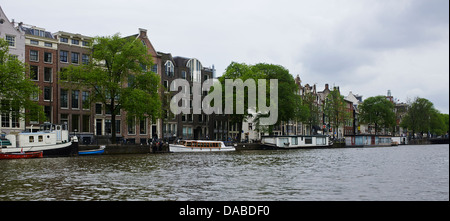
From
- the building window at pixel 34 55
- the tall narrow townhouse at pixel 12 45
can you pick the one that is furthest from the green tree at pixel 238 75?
the tall narrow townhouse at pixel 12 45

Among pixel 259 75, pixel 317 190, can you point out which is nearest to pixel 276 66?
pixel 259 75

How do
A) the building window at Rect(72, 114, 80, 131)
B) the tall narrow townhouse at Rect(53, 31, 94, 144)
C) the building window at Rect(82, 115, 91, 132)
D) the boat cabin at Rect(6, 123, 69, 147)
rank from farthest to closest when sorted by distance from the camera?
the building window at Rect(82, 115, 91, 132), the building window at Rect(72, 114, 80, 131), the tall narrow townhouse at Rect(53, 31, 94, 144), the boat cabin at Rect(6, 123, 69, 147)

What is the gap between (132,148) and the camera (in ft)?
193

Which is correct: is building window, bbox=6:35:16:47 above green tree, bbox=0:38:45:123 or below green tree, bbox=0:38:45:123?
above

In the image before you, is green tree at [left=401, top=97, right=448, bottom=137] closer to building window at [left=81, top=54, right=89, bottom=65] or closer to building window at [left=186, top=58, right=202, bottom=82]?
building window at [left=186, top=58, right=202, bottom=82]

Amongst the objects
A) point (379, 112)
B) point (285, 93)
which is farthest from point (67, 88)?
point (379, 112)

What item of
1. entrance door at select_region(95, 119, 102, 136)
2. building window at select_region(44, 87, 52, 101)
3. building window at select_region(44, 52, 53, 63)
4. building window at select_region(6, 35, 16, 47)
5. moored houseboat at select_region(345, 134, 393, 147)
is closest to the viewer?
building window at select_region(6, 35, 16, 47)

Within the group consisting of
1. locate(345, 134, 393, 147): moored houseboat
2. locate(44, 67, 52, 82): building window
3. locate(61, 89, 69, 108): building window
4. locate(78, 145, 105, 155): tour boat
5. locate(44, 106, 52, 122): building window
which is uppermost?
locate(44, 67, 52, 82): building window

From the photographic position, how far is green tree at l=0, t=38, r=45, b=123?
162 feet

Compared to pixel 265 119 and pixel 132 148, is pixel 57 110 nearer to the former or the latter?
pixel 132 148

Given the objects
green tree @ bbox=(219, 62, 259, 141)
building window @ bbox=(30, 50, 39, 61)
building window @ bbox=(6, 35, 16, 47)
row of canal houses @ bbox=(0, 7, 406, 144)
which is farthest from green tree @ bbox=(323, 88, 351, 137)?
building window @ bbox=(6, 35, 16, 47)

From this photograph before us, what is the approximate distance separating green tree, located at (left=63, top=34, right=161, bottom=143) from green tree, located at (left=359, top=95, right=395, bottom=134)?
103868 millimetres
